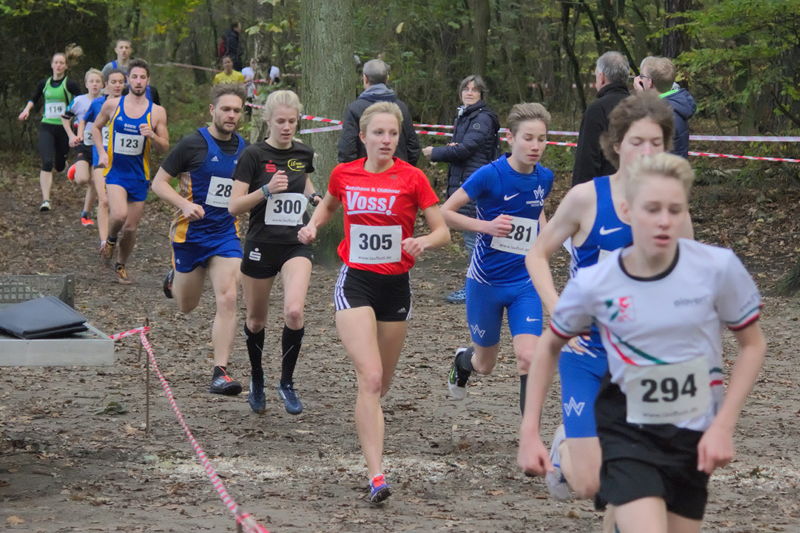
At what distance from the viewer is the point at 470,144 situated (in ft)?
39.5

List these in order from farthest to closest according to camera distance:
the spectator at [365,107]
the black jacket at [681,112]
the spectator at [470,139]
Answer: the spectator at [470,139]
the spectator at [365,107]
the black jacket at [681,112]

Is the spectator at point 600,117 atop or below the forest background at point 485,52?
below

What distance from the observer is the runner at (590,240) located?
4.66m

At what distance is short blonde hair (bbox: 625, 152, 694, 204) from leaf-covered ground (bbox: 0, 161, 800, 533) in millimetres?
2346

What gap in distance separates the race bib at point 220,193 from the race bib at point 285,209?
74 cm

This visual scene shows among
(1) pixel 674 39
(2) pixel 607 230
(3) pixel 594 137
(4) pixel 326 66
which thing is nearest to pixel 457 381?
(3) pixel 594 137

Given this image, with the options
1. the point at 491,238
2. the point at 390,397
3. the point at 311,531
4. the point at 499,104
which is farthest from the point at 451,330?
the point at 499,104

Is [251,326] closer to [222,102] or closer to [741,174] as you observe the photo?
[222,102]

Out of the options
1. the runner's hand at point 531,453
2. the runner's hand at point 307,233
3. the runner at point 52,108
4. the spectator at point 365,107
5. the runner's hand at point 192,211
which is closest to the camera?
the runner's hand at point 531,453

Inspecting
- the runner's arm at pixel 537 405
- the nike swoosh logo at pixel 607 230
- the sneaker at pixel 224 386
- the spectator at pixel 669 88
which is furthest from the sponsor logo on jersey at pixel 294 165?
the runner's arm at pixel 537 405

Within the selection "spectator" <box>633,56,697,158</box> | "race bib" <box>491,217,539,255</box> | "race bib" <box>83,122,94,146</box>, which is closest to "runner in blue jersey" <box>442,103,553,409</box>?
"race bib" <box>491,217,539,255</box>

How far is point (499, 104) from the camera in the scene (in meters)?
24.5

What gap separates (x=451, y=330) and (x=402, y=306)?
483 cm

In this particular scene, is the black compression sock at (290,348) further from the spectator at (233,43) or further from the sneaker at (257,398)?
the spectator at (233,43)
